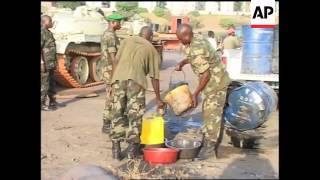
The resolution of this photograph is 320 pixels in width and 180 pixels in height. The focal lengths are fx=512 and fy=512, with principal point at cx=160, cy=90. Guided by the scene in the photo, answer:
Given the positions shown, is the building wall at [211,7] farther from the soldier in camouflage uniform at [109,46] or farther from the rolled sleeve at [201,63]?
the rolled sleeve at [201,63]

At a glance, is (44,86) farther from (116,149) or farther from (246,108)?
(246,108)

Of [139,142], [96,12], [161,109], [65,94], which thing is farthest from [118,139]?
[96,12]

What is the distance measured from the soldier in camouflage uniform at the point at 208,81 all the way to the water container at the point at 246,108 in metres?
0.42

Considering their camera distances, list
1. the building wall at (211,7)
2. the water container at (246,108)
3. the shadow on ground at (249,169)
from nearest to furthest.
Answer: the shadow on ground at (249,169) → the water container at (246,108) → the building wall at (211,7)

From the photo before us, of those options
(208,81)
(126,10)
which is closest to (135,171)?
(208,81)

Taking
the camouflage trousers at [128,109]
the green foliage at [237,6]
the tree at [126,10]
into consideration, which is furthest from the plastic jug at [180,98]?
the green foliage at [237,6]

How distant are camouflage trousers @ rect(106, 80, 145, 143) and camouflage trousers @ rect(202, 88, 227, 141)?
782 mm

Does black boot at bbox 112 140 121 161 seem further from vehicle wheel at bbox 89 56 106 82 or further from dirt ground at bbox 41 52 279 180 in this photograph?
vehicle wheel at bbox 89 56 106 82

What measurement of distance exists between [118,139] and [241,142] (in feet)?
5.81

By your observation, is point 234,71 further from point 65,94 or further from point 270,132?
point 65,94

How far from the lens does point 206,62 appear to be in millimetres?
5883

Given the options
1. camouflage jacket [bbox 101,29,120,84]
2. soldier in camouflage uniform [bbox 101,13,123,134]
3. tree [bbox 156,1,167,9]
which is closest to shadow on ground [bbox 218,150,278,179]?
soldier in camouflage uniform [bbox 101,13,123,134]

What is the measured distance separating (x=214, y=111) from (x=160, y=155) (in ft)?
2.85

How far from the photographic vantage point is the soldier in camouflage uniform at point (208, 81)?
5.85 metres
